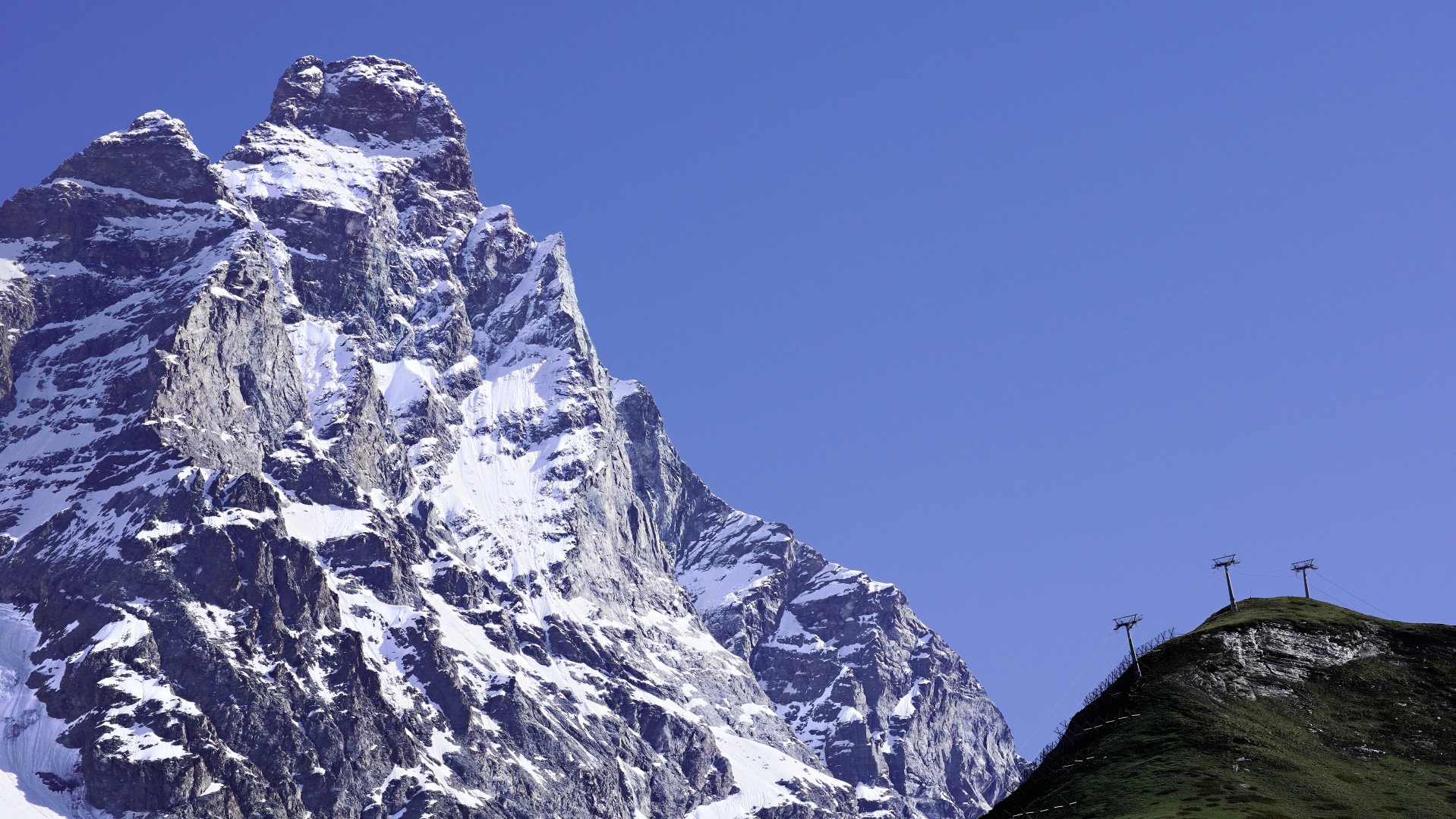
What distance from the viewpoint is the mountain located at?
135 metres

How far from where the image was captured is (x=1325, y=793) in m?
135

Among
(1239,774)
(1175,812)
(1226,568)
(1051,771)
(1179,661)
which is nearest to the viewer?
(1175,812)

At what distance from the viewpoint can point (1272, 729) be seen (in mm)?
150125

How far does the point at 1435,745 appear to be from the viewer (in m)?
148

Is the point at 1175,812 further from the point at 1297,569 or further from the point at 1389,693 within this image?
the point at 1297,569

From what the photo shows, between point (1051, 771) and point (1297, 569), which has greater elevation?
point (1297, 569)

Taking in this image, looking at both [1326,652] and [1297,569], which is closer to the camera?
[1326,652]

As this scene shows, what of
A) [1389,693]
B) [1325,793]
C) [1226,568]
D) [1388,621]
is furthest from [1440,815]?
[1226,568]

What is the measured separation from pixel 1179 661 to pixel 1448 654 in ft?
81.1

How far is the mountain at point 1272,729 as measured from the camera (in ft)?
443

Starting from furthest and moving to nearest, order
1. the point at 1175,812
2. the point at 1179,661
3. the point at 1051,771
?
the point at 1179,661 → the point at 1051,771 → the point at 1175,812

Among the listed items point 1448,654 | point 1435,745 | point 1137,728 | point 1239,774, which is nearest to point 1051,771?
point 1137,728

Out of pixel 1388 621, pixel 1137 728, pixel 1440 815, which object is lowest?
pixel 1440 815

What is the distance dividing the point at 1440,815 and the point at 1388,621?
4339 centimetres
